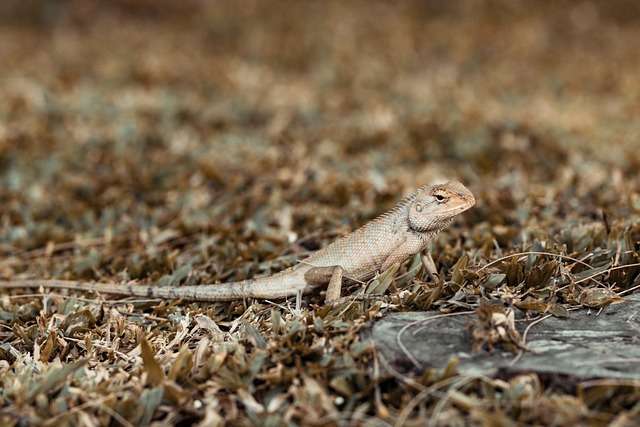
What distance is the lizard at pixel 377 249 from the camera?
4051 millimetres

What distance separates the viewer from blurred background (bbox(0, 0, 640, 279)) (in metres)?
5.82

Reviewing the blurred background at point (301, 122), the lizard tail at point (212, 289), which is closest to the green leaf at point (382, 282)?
the lizard tail at point (212, 289)

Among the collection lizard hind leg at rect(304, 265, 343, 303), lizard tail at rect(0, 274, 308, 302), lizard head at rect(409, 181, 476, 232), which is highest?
lizard head at rect(409, 181, 476, 232)

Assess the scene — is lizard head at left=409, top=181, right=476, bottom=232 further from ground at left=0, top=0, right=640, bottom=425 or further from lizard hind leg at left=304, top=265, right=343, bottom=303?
lizard hind leg at left=304, top=265, right=343, bottom=303

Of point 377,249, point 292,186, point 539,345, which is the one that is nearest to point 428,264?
point 377,249

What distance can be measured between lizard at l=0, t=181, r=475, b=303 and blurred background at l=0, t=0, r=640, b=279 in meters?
0.84

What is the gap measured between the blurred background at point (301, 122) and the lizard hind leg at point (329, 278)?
101 cm

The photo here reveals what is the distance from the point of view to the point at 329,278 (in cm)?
402

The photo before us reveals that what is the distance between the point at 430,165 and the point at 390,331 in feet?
12.8

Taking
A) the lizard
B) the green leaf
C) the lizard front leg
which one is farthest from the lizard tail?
the lizard front leg

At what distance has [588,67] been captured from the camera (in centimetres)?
1037

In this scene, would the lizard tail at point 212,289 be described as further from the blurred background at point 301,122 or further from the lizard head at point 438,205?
the lizard head at point 438,205

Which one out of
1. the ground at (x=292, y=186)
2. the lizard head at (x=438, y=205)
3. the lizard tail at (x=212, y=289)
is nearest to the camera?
the ground at (x=292, y=186)

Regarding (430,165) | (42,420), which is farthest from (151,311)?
(430,165)
